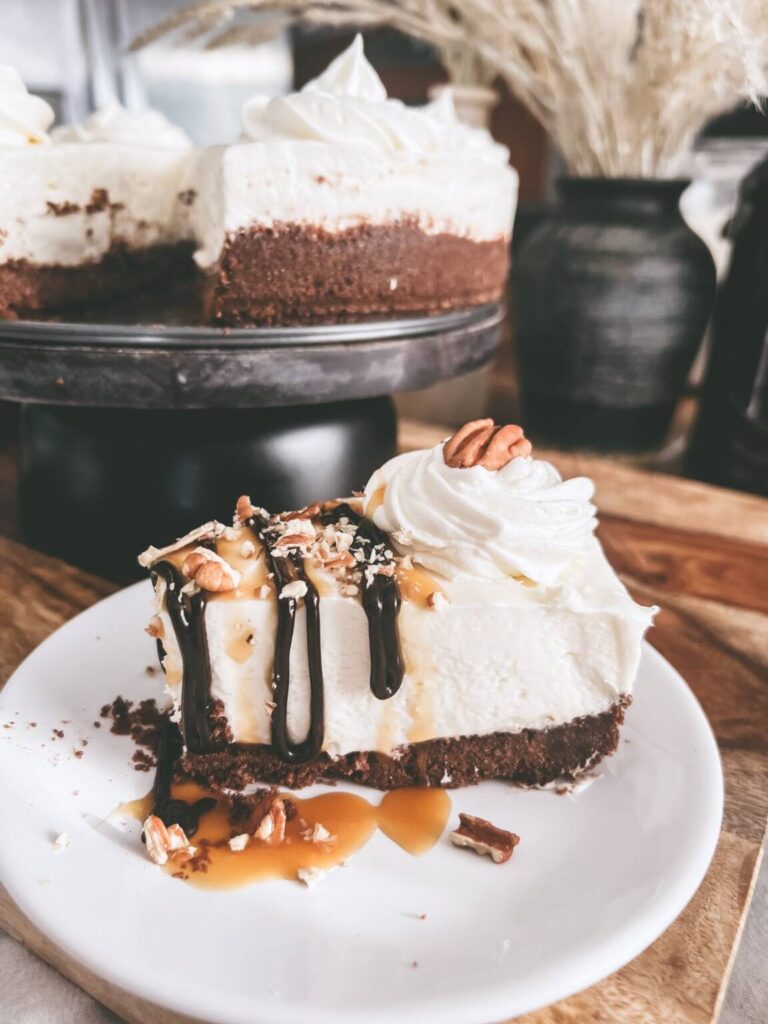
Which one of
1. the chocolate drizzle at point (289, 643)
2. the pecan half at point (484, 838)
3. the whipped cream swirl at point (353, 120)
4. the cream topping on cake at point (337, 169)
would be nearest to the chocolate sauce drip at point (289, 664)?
the chocolate drizzle at point (289, 643)

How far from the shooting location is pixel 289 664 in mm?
1045

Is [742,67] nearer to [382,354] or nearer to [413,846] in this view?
[382,354]

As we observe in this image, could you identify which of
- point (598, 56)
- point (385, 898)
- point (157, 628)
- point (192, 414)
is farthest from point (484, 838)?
point (598, 56)

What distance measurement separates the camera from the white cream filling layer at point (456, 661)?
40.1 inches

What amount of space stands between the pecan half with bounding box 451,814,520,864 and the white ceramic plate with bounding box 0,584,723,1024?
0.4 inches

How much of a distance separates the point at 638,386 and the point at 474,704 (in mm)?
1482

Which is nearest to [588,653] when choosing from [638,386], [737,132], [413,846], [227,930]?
[413,846]

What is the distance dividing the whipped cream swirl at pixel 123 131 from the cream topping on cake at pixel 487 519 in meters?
1.16

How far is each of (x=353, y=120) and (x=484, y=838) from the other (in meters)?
1.23

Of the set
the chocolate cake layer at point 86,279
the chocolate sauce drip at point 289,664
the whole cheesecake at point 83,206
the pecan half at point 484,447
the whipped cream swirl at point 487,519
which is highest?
the whole cheesecake at point 83,206

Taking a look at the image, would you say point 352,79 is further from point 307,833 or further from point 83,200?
point 307,833

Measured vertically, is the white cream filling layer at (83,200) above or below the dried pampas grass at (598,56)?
below

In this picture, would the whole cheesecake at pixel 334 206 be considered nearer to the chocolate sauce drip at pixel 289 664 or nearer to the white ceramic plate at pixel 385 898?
the chocolate sauce drip at pixel 289 664

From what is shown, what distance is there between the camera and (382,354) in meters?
1.39
